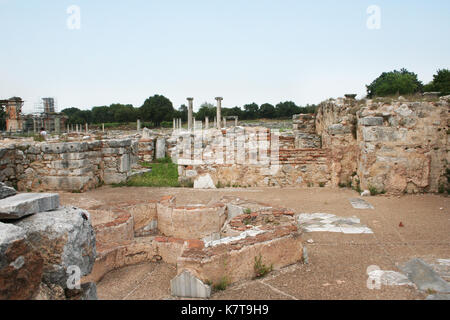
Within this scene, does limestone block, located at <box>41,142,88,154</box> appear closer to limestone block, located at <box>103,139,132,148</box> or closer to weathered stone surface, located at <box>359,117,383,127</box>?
limestone block, located at <box>103,139,132,148</box>

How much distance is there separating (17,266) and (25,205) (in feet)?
1.83

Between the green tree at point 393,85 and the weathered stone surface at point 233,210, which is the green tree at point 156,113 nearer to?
the green tree at point 393,85

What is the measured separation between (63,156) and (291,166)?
6.38 meters

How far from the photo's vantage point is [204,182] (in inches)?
362

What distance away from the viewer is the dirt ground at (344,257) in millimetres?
3219

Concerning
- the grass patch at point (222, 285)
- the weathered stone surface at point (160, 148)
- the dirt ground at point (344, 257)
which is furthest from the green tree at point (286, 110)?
the grass patch at point (222, 285)

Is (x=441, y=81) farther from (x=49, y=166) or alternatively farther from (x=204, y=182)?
(x=49, y=166)

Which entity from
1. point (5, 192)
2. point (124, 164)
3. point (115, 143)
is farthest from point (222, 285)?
point (115, 143)

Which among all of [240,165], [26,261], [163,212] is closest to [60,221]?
[26,261]

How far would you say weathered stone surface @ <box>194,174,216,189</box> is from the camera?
30.0ft

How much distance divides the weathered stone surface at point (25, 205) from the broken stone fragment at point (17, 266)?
231 millimetres
